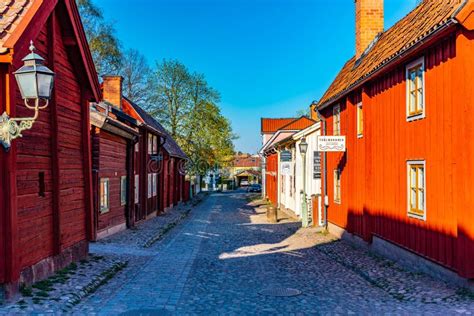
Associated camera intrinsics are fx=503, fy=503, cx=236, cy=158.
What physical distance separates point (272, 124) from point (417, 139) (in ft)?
165

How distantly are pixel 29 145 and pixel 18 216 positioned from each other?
1229mm

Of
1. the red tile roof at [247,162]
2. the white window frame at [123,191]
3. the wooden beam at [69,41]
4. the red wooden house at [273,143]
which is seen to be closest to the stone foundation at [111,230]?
→ the white window frame at [123,191]

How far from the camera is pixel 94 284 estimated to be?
30.0 feet

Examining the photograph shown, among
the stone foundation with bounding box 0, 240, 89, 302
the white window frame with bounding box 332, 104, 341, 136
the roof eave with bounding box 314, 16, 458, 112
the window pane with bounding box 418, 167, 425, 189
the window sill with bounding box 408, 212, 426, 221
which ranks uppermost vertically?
the roof eave with bounding box 314, 16, 458, 112

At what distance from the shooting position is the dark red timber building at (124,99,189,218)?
78.0ft

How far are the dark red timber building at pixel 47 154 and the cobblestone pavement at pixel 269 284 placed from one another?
4.41ft

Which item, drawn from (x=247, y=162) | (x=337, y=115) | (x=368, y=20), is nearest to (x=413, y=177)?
(x=337, y=115)

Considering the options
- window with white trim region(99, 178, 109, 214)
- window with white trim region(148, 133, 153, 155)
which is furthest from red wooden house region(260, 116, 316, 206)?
window with white trim region(99, 178, 109, 214)

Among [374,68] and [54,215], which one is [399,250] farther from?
[54,215]

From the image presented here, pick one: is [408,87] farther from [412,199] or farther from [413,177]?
[412,199]

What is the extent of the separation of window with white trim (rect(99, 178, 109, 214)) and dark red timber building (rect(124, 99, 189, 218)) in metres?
5.31

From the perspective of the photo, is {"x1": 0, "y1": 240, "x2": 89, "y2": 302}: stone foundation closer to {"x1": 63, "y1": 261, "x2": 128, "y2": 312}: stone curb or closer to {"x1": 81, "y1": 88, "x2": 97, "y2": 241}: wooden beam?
{"x1": 81, "y1": 88, "x2": 97, "y2": 241}: wooden beam

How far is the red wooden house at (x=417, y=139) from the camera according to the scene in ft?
27.7

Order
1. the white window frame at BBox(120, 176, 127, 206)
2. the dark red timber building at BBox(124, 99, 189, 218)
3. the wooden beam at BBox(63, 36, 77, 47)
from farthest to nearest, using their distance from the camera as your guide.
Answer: the dark red timber building at BBox(124, 99, 189, 218) < the white window frame at BBox(120, 176, 127, 206) < the wooden beam at BBox(63, 36, 77, 47)
